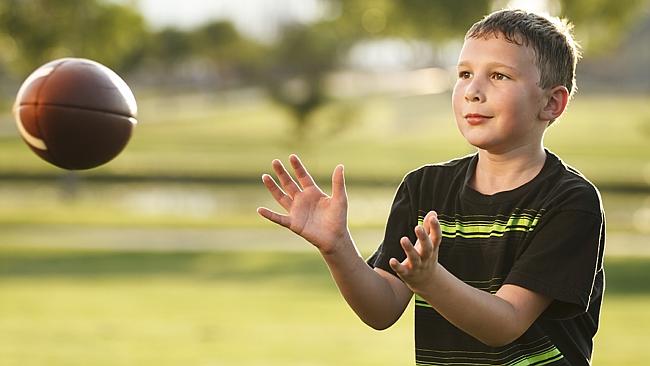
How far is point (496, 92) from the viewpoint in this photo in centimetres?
347

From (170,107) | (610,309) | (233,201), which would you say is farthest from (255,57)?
(610,309)

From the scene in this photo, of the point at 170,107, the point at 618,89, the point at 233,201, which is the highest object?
the point at 618,89

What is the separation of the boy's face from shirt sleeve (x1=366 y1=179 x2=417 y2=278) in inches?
16.1

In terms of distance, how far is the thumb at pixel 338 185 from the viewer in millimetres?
3329

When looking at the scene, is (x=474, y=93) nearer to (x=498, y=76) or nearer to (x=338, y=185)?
(x=498, y=76)

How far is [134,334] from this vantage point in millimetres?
10867

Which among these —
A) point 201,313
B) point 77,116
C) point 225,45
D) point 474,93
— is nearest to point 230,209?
point 201,313

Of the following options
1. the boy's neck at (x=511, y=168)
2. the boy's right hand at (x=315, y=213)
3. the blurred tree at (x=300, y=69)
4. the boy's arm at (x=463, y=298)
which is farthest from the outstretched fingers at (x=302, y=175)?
the blurred tree at (x=300, y=69)

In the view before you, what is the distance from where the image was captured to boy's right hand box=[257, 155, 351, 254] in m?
3.42

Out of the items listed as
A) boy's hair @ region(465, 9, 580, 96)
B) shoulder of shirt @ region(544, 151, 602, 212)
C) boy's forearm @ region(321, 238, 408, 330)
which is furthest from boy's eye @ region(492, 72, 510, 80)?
boy's forearm @ region(321, 238, 408, 330)

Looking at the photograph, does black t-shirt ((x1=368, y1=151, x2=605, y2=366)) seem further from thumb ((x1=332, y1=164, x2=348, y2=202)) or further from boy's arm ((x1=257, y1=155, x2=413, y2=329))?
thumb ((x1=332, y1=164, x2=348, y2=202))

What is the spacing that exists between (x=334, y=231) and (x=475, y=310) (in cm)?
46

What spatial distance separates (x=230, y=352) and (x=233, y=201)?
2264cm

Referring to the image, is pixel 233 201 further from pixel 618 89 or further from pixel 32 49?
pixel 618 89
